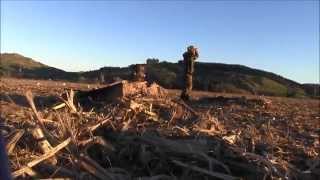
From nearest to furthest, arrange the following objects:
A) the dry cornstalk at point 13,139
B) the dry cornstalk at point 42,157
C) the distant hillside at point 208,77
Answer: the dry cornstalk at point 42,157 → the dry cornstalk at point 13,139 → the distant hillside at point 208,77

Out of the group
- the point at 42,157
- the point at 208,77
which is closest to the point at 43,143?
the point at 42,157

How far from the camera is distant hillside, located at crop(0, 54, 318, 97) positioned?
140ft

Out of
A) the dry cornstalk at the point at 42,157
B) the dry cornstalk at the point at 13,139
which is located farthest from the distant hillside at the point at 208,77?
the dry cornstalk at the point at 42,157

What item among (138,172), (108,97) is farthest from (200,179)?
(108,97)

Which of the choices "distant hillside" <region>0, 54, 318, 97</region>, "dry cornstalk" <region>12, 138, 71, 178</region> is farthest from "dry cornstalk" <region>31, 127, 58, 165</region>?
"distant hillside" <region>0, 54, 318, 97</region>

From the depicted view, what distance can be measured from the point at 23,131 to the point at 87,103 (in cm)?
507

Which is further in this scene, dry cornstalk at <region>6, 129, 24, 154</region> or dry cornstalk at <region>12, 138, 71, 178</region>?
dry cornstalk at <region>6, 129, 24, 154</region>

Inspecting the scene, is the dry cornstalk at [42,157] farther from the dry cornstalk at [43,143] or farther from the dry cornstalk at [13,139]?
the dry cornstalk at [13,139]

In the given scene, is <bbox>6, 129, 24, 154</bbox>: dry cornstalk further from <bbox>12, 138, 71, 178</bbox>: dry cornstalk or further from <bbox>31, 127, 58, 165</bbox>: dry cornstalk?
<bbox>12, 138, 71, 178</bbox>: dry cornstalk

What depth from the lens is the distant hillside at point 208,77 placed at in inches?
1681

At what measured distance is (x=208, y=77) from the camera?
5200 centimetres

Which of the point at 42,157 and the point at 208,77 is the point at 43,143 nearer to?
the point at 42,157

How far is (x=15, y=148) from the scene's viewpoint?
21.1 feet

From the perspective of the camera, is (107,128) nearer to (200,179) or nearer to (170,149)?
(170,149)
